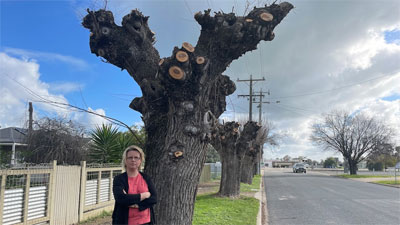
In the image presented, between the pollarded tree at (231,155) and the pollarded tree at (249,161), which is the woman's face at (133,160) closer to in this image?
the pollarded tree at (231,155)

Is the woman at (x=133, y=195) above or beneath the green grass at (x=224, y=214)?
above

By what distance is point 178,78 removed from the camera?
4.03 meters

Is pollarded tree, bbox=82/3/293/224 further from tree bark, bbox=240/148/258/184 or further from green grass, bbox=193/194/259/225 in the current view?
tree bark, bbox=240/148/258/184

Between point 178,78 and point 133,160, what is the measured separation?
1321 millimetres

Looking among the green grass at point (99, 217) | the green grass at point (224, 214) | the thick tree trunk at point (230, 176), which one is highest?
the thick tree trunk at point (230, 176)

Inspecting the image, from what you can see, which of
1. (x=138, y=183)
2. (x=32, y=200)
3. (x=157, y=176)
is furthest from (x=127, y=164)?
(x=32, y=200)

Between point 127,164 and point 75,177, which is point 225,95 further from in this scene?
point 75,177

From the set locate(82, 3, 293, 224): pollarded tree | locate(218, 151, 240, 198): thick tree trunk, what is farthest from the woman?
locate(218, 151, 240, 198): thick tree trunk

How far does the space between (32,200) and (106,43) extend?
3553 millimetres

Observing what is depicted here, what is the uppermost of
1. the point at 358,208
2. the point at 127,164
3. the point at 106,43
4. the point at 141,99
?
the point at 106,43

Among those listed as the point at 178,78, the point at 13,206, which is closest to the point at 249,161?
the point at 13,206

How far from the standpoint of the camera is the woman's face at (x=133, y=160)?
3.18 metres

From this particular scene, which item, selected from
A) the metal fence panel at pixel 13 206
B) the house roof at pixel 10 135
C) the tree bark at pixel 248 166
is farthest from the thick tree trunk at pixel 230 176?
the house roof at pixel 10 135

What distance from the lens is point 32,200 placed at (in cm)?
604
